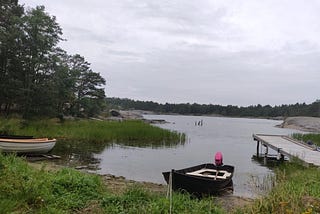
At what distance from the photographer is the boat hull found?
14.7 meters

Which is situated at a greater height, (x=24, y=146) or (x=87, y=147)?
(x=24, y=146)

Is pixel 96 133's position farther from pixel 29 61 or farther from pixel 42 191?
pixel 42 191

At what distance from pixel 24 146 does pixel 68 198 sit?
31.1 ft

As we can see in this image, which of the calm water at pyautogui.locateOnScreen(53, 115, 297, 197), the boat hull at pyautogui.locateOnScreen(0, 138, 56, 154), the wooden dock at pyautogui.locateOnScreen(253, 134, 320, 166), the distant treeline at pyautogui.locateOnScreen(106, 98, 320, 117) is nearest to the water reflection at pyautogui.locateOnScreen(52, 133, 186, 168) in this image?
the calm water at pyautogui.locateOnScreen(53, 115, 297, 197)

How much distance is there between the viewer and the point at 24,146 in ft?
50.3

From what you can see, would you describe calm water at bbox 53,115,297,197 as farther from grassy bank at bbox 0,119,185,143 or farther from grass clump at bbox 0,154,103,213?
grass clump at bbox 0,154,103,213

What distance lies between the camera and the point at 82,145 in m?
22.9

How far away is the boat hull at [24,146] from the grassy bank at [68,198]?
7303 mm

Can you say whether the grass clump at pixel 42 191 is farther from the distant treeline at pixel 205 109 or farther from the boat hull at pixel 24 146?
the distant treeline at pixel 205 109

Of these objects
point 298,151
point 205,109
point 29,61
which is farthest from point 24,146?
point 205,109

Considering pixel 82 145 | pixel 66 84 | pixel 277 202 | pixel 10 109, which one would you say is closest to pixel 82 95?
pixel 66 84

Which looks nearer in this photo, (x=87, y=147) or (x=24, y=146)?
(x=24, y=146)

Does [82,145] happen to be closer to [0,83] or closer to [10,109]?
[0,83]

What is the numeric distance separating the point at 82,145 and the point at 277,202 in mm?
18731
